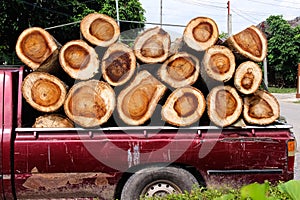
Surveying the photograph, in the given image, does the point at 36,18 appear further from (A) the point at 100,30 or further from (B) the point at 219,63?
(B) the point at 219,63

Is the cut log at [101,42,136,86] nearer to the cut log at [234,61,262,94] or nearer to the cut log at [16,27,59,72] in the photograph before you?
the cut log at [16,27,59,72]

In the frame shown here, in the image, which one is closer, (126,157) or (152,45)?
(126,157)

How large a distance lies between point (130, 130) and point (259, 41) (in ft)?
5.67

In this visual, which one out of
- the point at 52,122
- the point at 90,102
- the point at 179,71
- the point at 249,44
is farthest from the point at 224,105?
the point at 52,122

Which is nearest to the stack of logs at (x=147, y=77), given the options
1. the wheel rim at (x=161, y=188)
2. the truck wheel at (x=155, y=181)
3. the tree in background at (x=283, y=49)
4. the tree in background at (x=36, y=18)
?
the truck wheel at (x=155, y=181)

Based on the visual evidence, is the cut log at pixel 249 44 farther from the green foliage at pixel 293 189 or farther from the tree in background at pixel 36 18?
the tree in background at pixel 36 18

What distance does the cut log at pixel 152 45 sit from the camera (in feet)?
16.6

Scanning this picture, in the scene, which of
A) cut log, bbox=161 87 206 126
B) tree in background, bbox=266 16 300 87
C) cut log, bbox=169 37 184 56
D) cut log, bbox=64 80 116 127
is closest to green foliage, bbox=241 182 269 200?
cut log, bbox=161 87 206 126

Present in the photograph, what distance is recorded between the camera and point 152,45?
5113mm

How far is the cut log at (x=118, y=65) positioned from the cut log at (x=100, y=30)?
0.14 m

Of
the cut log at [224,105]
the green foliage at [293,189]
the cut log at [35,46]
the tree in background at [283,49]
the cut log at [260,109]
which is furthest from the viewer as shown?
the tree in background at [283,49]

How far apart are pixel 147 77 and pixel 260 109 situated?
1214 millimetres

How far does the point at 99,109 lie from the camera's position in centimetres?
486

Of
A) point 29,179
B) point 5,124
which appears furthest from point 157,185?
point 5,124
